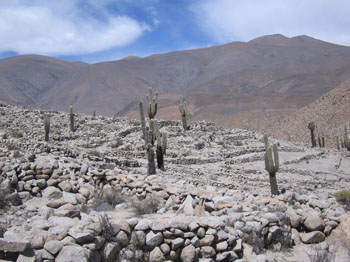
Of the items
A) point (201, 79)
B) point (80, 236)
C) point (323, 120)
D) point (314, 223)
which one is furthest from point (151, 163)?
point (201, 79)

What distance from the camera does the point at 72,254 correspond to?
429cm

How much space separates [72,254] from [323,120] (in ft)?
162

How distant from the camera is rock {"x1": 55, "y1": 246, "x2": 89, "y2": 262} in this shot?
4254 mm

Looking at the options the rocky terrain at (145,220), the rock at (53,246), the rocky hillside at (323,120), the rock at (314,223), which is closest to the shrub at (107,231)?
the rocky terrain at (145,220)

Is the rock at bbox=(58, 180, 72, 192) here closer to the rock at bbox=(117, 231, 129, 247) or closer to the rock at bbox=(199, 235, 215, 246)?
the rock at bbox=(117, 231, 129, 247)

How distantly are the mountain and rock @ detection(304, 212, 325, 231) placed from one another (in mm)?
65277

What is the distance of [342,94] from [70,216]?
53209 mm

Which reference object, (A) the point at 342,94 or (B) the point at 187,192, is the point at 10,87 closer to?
(A) the point at 342,94

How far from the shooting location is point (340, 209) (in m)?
6.73

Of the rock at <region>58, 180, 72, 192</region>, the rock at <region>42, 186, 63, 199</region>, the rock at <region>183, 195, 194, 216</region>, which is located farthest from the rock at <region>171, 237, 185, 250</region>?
the rock at <region>58, 180, 72, 192</region>

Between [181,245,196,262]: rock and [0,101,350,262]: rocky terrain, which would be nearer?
[0,101,350,262]: rocky terrain

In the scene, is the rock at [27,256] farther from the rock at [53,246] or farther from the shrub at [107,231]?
the shrub at [107,231]

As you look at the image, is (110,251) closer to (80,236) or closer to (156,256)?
(80,236)

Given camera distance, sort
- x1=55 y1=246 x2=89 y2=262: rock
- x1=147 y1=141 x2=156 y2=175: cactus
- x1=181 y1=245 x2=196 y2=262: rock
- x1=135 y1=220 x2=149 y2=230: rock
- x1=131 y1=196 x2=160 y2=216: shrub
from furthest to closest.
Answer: x1=147 y1=141 x2=156 y2=175: cactus → x1=131 y1=196 x2=160 y2=216: shrub → x1=135 y1=220 x2=149 y2=230: rock → x1=181 y1=245 x2=196 y2=262: rock → x1=55 y1=246 x2=89 y2=262: rock
